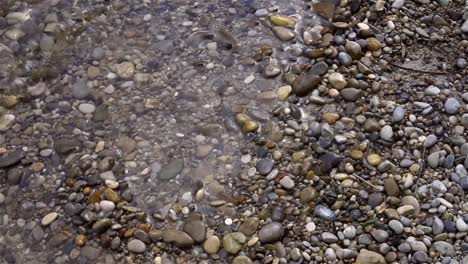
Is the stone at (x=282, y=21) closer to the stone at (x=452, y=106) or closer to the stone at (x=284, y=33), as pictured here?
the stone at (x=284, y=33)

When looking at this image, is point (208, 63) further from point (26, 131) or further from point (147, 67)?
point (26, 131)

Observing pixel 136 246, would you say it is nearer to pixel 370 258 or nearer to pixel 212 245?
pixel 212 245

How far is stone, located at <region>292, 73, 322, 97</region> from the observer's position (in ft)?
11.1

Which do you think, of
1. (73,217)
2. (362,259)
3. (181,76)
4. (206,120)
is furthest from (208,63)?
(362,259)

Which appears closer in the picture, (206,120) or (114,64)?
(206,120)

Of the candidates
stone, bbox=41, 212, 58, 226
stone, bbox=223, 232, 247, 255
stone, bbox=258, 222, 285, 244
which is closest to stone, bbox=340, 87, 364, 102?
stone, bbox=258, 222, 285, 244

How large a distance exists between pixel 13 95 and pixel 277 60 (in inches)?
57.2

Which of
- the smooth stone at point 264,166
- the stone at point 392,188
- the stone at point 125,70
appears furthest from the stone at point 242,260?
the stone at point 125,70

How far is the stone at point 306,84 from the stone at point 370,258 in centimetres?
97

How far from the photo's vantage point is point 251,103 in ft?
11.2

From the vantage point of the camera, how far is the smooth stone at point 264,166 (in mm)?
3102

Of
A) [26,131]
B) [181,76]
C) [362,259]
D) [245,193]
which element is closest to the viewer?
[362,259]

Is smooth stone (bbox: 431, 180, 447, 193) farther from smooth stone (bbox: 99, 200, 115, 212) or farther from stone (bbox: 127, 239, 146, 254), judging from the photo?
smooth stone (bbox: 99, 200, 115, 212)

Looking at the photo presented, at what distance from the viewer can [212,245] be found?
9.38ft
